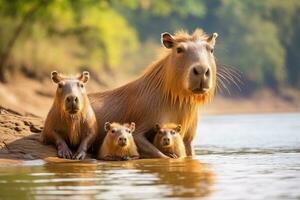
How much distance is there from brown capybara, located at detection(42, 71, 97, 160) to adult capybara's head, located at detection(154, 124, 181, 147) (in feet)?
2.71

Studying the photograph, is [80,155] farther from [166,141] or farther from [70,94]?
[166,141]

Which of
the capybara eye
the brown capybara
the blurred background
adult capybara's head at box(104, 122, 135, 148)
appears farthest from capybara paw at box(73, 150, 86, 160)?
the blurred background

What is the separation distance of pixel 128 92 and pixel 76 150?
118 centimetres

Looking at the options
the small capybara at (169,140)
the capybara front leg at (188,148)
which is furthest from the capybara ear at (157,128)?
the capybara front leg at (188,148)

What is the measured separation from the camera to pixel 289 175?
433 inches

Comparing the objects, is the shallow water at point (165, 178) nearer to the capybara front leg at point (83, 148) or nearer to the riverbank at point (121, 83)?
the capybara front leg at point (83, 148)

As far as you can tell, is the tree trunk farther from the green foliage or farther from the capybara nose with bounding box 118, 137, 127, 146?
the capybara nose with bounding box 118, 137, 127, 146

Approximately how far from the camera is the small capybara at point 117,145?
13.3m

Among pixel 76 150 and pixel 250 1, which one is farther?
pixel 250 1

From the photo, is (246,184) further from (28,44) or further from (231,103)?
(231,103)

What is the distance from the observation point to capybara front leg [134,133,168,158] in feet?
45.0

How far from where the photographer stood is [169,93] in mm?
14086

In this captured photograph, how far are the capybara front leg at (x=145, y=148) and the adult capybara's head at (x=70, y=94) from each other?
873 mm

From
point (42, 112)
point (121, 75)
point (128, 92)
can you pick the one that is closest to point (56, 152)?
point (128, 92)
